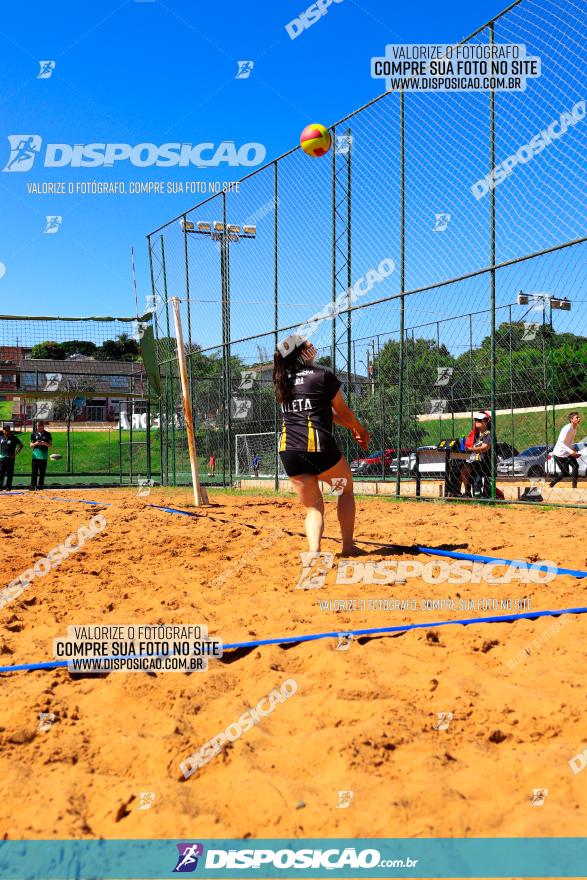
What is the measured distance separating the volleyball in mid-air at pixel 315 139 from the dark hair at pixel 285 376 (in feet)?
20.7

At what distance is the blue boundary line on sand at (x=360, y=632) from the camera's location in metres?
3.08

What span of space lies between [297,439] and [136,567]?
1.48m

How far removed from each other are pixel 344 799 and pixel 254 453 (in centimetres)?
1655

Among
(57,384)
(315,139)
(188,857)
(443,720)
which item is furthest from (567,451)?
(188,857)

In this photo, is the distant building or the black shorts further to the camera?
the distant building

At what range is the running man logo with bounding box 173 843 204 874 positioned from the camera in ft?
5.81

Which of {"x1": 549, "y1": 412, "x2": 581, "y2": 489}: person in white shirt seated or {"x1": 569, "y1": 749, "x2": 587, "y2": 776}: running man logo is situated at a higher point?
{"x1": 549, "y1": 412, "x2": 581, "y2": 489}: person in white shirt seated

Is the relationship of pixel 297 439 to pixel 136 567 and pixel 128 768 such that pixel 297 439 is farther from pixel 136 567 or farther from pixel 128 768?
pixel 128 768

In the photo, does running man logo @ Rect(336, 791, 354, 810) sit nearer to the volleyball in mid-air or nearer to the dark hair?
the dark hair

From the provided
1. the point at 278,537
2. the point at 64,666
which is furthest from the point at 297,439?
the point at 64,666

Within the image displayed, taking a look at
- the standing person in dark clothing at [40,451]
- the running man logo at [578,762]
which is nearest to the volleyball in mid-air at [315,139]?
the standing person in dark clothing at [40,451]

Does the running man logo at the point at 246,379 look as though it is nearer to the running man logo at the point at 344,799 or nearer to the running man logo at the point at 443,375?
the running man logo at the point at 443,375

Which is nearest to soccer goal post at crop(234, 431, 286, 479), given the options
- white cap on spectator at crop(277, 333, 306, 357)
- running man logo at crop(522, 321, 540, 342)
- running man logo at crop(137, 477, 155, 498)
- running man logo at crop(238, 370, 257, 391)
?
running man logo at crop(238, 370, 257, 391)

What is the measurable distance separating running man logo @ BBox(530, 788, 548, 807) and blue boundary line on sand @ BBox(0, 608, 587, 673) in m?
1.41
